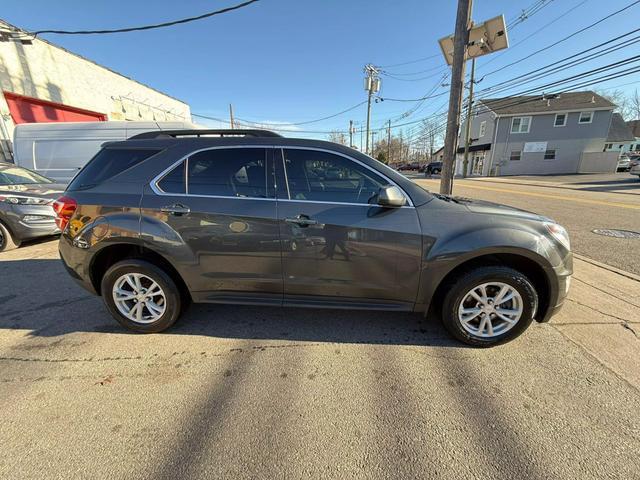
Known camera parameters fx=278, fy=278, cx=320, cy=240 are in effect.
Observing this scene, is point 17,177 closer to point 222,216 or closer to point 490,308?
point 222,216

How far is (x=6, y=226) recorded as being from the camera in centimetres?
498

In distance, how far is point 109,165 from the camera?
2.71 meters

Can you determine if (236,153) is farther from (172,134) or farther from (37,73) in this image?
(37,73)

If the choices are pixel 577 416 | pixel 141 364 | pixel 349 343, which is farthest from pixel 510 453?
pixel 141 364

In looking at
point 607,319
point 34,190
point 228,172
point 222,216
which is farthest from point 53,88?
point 607,319

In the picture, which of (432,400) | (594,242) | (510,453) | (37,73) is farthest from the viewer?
(37,73)

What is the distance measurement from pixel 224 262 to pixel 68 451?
4.95ft

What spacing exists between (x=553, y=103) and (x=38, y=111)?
4186 centimetres

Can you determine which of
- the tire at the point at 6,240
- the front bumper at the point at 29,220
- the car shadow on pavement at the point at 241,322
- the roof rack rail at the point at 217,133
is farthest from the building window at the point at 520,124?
the tire at the point at 6,240

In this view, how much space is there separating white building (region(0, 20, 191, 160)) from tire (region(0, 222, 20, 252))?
9.59 meters

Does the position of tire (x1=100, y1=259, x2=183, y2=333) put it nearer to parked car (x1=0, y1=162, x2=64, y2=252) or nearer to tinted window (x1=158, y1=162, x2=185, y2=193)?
tinted window (x1=158, y1=162, x2=185, y2=193)

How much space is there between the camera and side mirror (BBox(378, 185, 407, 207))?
2.28 m

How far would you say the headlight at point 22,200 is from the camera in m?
4.93

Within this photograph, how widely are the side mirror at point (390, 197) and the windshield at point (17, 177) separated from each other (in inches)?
285
